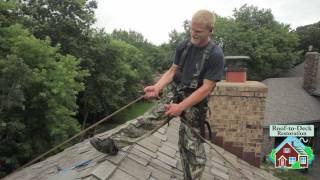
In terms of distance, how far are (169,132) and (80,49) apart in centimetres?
3109

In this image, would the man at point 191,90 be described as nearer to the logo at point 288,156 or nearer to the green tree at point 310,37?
the logo at point 288,156

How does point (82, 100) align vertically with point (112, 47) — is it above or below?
below

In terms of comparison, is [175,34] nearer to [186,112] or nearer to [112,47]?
[112,47]

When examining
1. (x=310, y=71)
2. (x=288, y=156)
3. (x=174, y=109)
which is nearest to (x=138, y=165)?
(x=174, y=109)

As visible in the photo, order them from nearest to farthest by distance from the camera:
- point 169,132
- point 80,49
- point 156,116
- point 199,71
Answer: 1. point 199,71
2. point 156,116
3. point 169,132
4. point 80,49

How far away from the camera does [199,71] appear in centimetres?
394

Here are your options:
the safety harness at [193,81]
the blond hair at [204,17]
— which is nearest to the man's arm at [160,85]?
the safety harness at [193,81]

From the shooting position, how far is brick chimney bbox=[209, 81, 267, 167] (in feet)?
23.0

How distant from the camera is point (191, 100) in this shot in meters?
3.73

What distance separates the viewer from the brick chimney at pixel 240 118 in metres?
7.00

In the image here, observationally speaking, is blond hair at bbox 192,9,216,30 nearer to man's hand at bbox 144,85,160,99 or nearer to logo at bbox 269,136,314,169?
man's hand at bbox 144,85,160,99

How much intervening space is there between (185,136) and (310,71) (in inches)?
Answer: 1264

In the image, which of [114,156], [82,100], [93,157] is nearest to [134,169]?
[114,156]

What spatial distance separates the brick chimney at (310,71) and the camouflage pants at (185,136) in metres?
30.4
